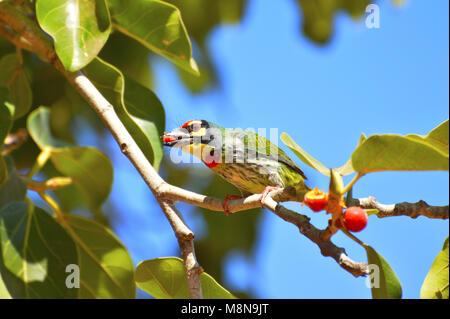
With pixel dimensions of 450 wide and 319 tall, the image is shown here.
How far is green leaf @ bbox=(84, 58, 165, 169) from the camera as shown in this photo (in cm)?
213

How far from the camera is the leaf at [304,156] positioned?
148 cm

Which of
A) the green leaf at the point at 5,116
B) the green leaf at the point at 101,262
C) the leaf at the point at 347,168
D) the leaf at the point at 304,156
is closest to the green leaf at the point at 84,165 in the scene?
the green leaf at the point at 101,262

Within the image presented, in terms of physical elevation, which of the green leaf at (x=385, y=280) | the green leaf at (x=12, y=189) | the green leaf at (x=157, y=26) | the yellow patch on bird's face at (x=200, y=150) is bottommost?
the green leaf at (x=385, y=280)

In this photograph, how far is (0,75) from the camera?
8.65 ft

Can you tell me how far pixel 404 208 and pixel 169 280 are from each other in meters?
0.89

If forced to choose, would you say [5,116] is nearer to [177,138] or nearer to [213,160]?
[177,138]

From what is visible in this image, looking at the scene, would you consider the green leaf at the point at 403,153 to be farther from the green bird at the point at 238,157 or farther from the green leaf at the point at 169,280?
the green bird at the point at 238,157

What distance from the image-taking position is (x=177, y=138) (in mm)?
2465

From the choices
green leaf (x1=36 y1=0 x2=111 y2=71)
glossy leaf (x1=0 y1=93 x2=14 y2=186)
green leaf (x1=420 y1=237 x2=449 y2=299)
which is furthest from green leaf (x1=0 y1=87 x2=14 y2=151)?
green leaf (x1=420 y1=237 x2=449 y2=299)

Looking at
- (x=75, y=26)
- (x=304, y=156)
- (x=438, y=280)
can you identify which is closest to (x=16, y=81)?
(x=75, y=26)

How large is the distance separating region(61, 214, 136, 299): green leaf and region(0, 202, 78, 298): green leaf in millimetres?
136
